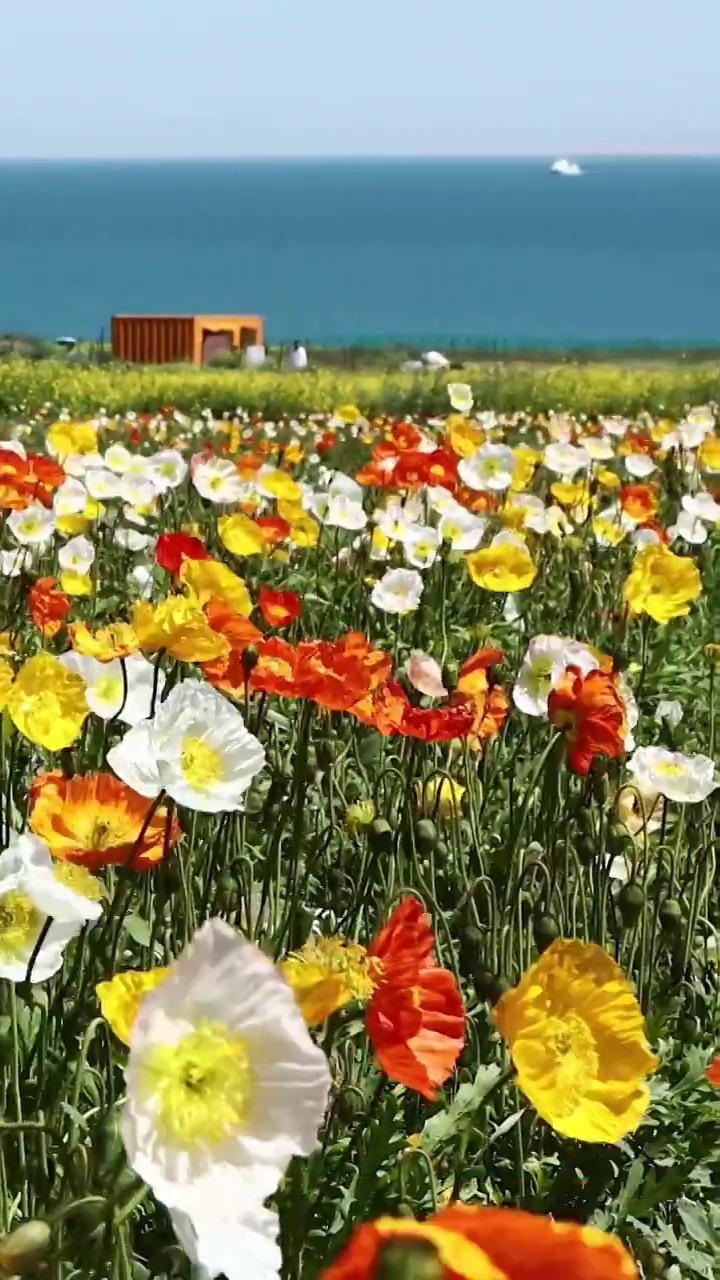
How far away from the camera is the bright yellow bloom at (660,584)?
2.74m

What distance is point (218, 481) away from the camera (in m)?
3.99

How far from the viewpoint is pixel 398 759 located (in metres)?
2.80

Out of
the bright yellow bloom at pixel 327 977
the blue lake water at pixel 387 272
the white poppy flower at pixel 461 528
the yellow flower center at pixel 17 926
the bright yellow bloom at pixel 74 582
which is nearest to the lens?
the bright yellow bloom at pixel 327 977

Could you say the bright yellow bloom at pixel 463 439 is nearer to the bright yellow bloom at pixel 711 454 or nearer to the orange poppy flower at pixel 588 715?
the bright yellow bloom at pixel 711 454

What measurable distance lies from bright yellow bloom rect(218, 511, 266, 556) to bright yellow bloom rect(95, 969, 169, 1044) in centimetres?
199

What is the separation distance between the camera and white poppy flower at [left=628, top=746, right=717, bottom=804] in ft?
7.36

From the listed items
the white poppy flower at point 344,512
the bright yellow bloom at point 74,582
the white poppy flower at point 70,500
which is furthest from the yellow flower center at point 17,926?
the white poppy flower at point 344,512

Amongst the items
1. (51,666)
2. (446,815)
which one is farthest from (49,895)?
(446,815)

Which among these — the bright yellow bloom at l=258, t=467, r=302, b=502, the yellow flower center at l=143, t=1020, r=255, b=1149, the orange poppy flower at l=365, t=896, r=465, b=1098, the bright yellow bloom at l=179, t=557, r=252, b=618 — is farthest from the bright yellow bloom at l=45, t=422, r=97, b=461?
the yellow flower center at l=143, t=1020, r=255, b=1149

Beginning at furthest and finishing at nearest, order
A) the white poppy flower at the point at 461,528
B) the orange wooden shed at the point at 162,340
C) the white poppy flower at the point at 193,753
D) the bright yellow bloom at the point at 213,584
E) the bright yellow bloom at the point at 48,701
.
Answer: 1. the orange wooden shed at the point at 162,340
2. the white poppy flower at the point at 461,528
3. the bright yellow bloom at the point at 213,584
4. the bright yellow bloom at the point at 48,701
5. the white poppy flower at the point at 193,753

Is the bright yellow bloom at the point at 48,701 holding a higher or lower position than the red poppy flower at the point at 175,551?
lower

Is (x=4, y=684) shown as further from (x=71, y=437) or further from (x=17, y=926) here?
(x=71, y=437)

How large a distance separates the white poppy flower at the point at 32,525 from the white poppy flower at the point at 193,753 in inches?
70.5

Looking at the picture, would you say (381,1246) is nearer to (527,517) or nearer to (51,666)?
(51,666)
